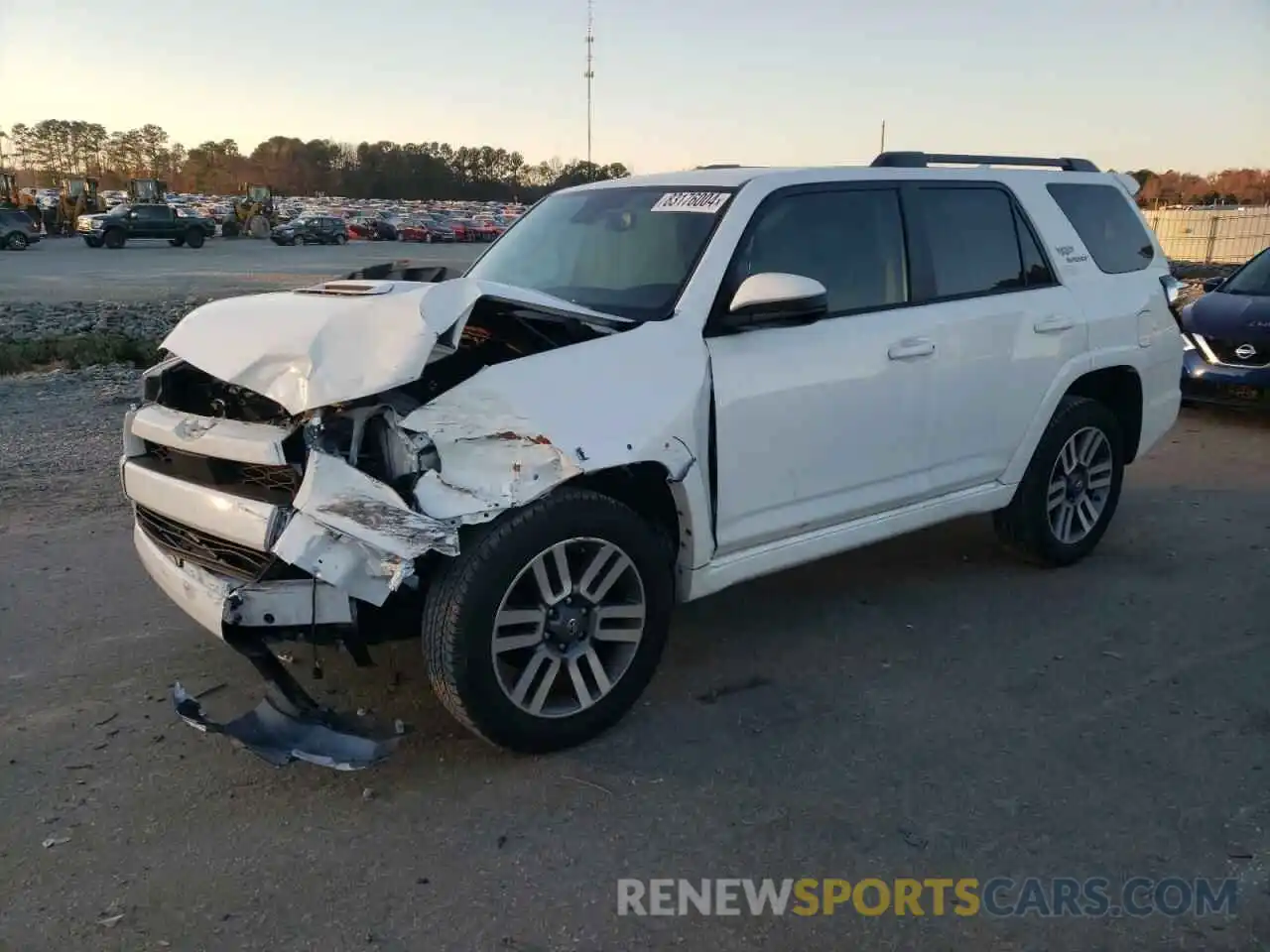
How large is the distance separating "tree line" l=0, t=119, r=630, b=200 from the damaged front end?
119886mm

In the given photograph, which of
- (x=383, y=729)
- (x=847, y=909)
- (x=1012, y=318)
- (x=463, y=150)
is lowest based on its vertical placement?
(x=847, y=909)

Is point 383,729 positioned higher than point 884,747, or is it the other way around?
point 383,729

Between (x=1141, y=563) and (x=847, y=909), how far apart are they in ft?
11.7

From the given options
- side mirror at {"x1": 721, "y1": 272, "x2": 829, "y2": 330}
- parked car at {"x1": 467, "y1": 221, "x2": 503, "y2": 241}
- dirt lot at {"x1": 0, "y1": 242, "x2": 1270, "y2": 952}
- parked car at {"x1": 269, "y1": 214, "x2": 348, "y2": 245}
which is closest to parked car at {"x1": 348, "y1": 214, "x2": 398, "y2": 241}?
parked car at {"x1": 467, "y1": 221, "x2": 503, "y2": 241}

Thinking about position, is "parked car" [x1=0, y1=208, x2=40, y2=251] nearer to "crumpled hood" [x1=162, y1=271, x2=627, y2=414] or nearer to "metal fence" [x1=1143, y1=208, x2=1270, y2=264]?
"metal fence" [x1=1143, y1=208, x2=1270, y2=264]

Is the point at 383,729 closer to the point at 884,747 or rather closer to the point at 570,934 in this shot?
the point at 570,934

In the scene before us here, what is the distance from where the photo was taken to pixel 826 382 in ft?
13.4

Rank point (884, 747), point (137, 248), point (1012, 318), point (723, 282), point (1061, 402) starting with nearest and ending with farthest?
1. point (884, 747)
2. point (723, 282)
3. point (1012, 318)
4. point (1061, 402)
5. point (137, 248)

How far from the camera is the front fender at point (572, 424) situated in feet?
10.5

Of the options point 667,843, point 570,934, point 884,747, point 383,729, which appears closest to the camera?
point 570,934

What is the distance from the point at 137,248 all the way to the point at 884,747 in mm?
45204

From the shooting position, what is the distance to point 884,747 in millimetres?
3617

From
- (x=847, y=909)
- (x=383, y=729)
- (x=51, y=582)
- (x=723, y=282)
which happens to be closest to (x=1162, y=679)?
(x=847, y=909)

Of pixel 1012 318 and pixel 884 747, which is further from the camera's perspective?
pixel 1012 318
